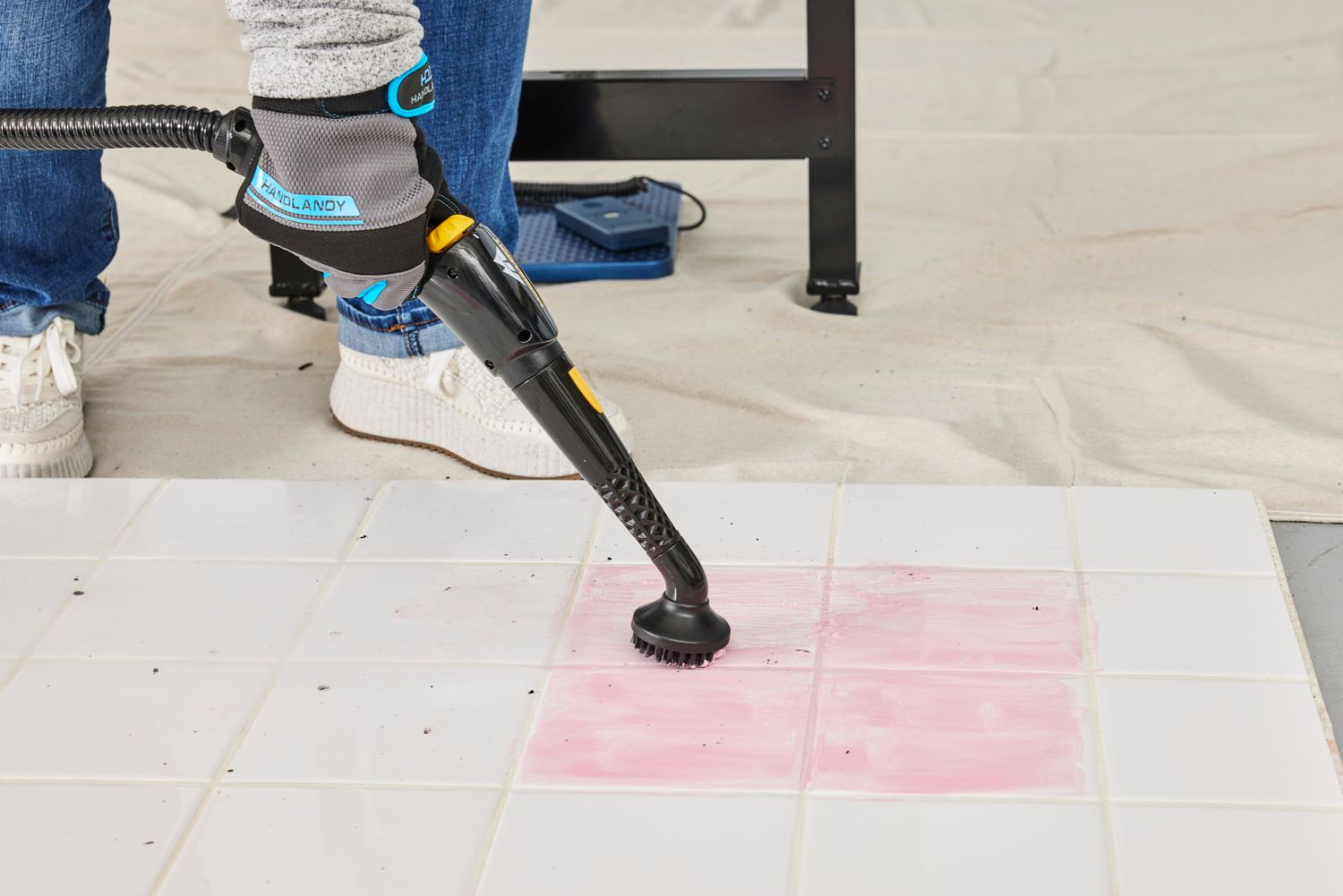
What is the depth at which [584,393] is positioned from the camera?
87cm

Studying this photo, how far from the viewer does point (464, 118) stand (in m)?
1.25

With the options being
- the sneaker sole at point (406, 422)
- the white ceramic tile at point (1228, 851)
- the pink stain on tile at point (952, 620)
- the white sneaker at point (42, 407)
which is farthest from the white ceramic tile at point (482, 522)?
the white ceramic tile at point (1228, 851)

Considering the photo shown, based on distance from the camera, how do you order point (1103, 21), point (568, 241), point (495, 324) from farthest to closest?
point (1103, 21), point (568, 241), point (495, 324)

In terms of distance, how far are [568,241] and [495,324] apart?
99cm

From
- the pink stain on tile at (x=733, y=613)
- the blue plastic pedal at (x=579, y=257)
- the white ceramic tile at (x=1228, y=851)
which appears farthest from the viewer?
the blue plastic pedal at (x=579, y=257)

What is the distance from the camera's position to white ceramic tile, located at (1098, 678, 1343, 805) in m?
0.77

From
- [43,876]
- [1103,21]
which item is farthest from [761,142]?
[1103,21]

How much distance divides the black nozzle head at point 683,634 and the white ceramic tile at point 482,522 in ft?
0.50

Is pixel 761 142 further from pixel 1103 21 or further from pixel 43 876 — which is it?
pixel 1103 21

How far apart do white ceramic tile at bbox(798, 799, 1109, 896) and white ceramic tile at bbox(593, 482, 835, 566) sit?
0.29 meters

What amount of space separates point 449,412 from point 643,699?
51cm

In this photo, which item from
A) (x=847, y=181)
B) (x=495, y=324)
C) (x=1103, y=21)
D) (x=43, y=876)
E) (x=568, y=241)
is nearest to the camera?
(x=43, y=876)

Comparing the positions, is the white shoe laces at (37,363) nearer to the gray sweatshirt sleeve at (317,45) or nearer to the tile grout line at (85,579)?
the tile grout line at (85,579)

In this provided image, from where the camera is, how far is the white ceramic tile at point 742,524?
1.04 metres
